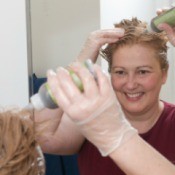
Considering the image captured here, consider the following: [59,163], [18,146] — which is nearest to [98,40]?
[59,163]

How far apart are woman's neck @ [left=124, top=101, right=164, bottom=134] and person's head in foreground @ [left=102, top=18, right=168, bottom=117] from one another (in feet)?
0.05

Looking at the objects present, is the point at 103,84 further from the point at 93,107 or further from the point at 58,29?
the point at 58,29

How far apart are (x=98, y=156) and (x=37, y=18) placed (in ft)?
1.85

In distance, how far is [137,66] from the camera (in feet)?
3.65

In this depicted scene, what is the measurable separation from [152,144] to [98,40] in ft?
1.35

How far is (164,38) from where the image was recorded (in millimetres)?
1128

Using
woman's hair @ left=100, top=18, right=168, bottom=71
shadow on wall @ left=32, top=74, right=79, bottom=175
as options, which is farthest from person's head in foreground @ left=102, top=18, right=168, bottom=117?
shadow on wall @ left=32, top=74, right=79, bottom=175

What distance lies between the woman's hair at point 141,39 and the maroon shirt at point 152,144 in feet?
0.70

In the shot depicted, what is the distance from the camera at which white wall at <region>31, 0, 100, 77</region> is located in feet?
3.95

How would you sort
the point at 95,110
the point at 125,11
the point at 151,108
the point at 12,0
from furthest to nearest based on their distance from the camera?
1. the point at 125,11
2. the point at 151,108
3. the point at 12,0
4. the point at 95,110

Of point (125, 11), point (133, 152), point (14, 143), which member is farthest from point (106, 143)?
point (125, 11)

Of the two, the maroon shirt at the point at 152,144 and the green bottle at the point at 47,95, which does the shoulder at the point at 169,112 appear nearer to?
the maroon shirt at the point at 152,144

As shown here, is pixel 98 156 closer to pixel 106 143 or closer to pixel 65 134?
A: pixel 65 134

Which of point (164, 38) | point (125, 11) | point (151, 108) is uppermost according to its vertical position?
point (125, 11)
